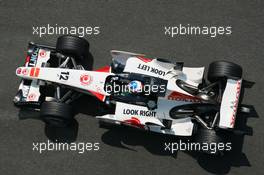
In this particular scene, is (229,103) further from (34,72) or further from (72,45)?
(34,72)

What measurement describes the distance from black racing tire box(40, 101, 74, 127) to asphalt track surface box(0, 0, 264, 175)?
555 mm

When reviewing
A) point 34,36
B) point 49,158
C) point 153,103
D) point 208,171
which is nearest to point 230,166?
point 208,171

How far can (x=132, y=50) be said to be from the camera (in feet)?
24.1

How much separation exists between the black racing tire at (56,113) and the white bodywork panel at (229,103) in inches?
117

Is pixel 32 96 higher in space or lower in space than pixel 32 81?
lower

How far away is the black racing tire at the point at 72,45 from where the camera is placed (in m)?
6.79

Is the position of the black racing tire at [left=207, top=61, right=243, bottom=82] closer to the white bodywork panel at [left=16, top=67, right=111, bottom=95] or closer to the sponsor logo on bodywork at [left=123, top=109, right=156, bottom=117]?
the sponsor logo on bodywork at [left=123, top=109, right=156, bottom=117]

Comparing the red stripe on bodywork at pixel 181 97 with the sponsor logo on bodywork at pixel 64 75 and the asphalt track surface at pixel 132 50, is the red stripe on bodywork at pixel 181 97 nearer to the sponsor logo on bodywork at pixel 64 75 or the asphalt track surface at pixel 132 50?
the asphalt track surface at pixel 132 50

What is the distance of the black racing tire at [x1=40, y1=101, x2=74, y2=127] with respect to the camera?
6.55 meters

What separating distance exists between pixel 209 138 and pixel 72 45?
10.8 feet

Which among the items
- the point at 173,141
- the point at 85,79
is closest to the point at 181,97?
the point at 173,141

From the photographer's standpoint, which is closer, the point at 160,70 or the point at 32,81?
the point at 160,70

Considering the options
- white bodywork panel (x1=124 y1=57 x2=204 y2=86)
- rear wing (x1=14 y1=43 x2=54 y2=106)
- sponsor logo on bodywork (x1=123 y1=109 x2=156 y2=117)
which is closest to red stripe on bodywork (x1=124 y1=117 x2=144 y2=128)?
sponsor logo on bodywork (x1=123 y1=109 x2=156 y2=117)

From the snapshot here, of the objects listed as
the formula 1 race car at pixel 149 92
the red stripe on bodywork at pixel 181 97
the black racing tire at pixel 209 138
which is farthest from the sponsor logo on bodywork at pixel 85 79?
the black racing tire at pixel 209 138
